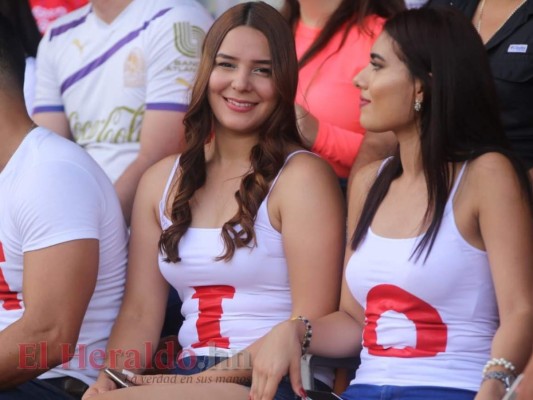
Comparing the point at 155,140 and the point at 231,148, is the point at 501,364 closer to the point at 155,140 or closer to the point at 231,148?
the point at 231,148

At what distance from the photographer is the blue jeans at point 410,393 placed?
2.89 m

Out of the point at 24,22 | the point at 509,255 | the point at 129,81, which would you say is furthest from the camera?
the point at 24,22

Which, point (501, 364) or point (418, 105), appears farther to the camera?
point (418, 105)

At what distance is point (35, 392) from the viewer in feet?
10.8

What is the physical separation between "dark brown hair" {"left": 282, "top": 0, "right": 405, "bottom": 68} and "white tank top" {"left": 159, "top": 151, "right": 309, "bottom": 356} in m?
Answer: 0.87

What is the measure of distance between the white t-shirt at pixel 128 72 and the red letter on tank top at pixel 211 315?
1027 mm

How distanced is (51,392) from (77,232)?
0.53 meters

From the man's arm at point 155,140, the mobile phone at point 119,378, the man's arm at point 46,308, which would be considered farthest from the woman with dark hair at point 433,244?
the man's arm at point 155,140

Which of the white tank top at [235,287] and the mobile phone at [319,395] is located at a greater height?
the white tank top at [235,287]

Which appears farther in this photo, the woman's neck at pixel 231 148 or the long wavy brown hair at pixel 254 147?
the woman's neck at pixel 231 148

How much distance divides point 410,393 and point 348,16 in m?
1.73

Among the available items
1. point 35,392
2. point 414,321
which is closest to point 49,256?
point 35,392

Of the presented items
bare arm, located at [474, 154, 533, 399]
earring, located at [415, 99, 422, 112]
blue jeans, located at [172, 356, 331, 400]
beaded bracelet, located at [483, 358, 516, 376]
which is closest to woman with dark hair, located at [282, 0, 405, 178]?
earring, located at [415, 99, 422, 112]

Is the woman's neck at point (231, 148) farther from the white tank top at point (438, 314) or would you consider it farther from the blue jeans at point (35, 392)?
the blue jeans at point (35, 392)
